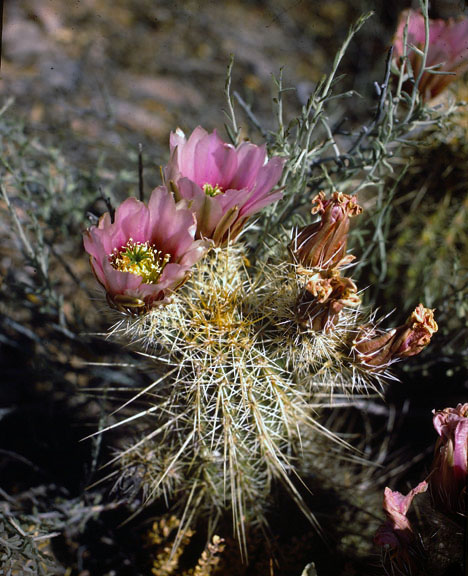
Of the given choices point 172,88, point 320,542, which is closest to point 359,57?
point 172,88

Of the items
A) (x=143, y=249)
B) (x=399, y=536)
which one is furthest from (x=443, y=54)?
(x=399, y=536)

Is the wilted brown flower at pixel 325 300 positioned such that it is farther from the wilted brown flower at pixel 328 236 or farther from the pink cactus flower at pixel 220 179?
the pink cactus flower at pixel 220 179

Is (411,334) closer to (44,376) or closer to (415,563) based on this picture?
(415,563)

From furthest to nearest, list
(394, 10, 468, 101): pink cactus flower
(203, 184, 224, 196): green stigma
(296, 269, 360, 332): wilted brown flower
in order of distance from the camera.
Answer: (394, 10, 468, 101): pink cactus flower
(203, 184, 224, 196): green stigma
(296, 269, 360, 332): wilted brown flower

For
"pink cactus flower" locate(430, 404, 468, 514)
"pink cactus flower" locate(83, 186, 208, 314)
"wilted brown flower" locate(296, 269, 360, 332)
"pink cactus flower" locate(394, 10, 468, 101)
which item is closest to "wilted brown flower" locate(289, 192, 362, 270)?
"wilted brown flower" locate(296, 269, 360, 332)

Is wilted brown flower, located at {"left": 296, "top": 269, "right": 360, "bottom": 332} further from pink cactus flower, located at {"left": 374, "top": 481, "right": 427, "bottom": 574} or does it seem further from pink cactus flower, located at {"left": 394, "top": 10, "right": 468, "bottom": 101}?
pink cactus flower, located at {"left": 394, "top": 10, "right": 468, "bottom": 101}
